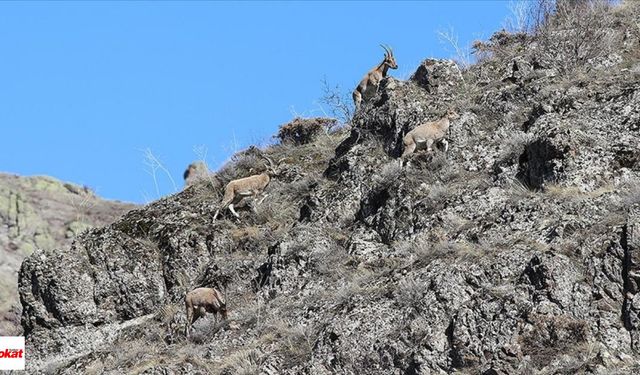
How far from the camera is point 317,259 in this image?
913 inches

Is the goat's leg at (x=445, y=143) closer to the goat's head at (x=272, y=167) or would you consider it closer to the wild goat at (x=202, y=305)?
the goat's head at (x=272, y=167)

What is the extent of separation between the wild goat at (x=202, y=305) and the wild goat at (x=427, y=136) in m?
4.58

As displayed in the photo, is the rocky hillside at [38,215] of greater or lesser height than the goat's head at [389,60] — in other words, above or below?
above

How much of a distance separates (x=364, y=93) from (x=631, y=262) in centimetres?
1304

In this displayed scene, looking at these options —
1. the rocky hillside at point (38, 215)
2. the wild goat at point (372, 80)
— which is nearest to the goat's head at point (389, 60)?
the wild goat at point (372, 80)

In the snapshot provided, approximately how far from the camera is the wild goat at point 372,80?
3056cm

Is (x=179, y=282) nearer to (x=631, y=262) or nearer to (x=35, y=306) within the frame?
(x=35, y=306)

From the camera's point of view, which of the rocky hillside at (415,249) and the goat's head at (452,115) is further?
the goat's head at (452,115)

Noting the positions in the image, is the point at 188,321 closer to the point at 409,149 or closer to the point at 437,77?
the point at 409,149

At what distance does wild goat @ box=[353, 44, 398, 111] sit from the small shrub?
91cm

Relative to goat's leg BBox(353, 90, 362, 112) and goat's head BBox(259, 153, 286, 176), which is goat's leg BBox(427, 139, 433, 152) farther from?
goat's leg BBox(353, 90, 362, 112)
